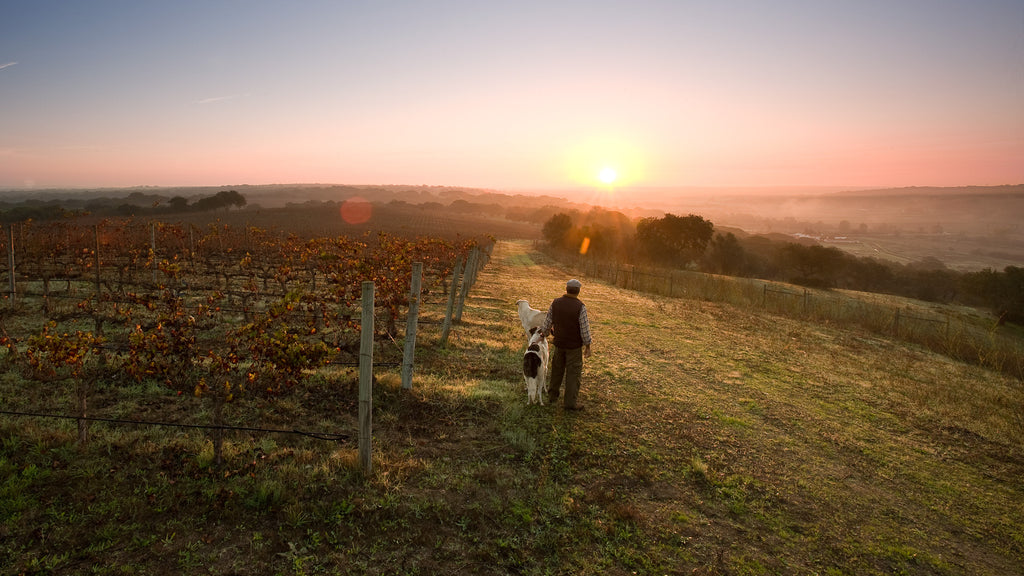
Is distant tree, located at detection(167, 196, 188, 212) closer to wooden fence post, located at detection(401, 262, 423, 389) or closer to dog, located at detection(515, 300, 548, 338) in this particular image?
dog, located at detection(515, 300, 548, 338)

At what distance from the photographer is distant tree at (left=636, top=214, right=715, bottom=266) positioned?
50406mm

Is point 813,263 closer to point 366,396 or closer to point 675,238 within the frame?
point 675,238

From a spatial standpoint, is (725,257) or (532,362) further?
(725,257)

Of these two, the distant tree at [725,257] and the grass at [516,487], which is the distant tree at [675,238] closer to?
the distant tree at [725,257]

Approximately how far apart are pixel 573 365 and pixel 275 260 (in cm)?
1963

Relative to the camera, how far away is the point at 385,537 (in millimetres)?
4125

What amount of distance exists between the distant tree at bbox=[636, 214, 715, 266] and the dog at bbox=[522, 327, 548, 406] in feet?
155

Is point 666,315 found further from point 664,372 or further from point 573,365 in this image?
point 573,365

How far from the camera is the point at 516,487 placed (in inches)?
200

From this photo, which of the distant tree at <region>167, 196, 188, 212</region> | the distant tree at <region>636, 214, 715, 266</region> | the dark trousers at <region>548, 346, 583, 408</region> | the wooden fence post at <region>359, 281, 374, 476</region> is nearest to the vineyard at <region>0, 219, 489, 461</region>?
the wooden fence post at <region>359, 281, 374, 476</region>

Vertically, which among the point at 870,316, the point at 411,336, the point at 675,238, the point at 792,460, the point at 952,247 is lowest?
the point at 870,316

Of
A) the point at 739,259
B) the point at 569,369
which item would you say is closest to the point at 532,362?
the point at 569,369

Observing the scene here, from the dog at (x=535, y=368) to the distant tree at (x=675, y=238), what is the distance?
47.4 metres

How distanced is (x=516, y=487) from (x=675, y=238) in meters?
50.2
